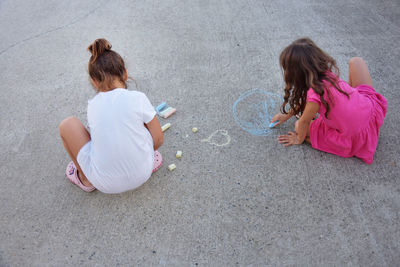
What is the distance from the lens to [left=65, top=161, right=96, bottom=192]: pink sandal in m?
2.04

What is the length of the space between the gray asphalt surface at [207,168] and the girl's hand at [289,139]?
0.05m

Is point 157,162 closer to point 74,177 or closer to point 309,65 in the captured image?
point 74,177

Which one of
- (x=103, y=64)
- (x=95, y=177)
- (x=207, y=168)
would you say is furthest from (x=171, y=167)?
(x=103, y=64)

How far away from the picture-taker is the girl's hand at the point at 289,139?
221 centimetres

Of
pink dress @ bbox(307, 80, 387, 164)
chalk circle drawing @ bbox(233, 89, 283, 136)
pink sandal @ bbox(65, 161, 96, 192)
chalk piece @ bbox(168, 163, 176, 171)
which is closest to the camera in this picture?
pink dress @ bbox(307, 80, 387, 164)

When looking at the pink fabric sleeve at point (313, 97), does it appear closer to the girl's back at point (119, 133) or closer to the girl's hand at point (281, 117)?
the girl's hand at point (281, 117)

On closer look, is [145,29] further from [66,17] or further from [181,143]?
[181,143]

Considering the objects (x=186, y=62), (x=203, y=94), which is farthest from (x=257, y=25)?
(x=203, y=94)

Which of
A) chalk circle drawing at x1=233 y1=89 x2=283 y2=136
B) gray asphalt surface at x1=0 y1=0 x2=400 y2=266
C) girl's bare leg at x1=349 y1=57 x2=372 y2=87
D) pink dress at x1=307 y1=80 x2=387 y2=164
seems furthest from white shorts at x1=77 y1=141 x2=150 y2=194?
girl's bare leg at x1=349 y1=57 x2=372 y2=87

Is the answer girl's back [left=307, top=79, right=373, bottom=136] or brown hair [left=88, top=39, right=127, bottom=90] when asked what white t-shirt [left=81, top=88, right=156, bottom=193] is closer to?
brown hair [left=88, top=39, right=127, bottom=90]

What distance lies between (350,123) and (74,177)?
2019mm

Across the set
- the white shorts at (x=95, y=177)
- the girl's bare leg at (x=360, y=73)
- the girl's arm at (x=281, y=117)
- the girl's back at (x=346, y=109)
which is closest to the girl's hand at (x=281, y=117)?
the girl's arm at (x=281, y=117)

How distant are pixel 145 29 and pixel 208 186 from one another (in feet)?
8.09

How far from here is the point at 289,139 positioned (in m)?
2.23
